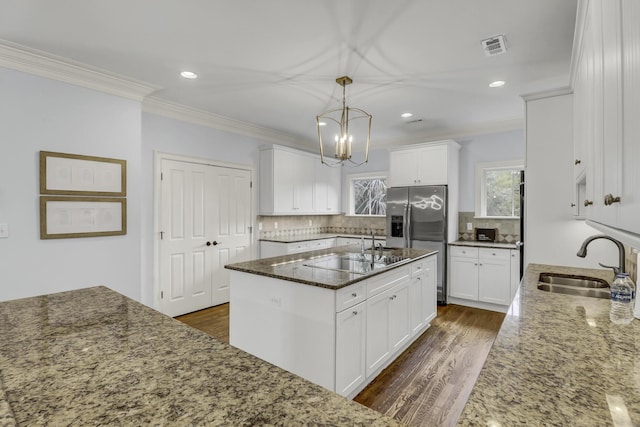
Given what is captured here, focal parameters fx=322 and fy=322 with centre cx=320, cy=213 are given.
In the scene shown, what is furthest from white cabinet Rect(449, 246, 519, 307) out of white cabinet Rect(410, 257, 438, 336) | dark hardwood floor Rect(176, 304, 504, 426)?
white cabinet Rect(410, 257, 438, 336)

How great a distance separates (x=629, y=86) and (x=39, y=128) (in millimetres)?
3614

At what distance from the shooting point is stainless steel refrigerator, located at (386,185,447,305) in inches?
180

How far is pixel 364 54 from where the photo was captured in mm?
2600

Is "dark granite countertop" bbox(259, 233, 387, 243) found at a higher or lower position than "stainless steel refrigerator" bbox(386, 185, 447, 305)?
lower

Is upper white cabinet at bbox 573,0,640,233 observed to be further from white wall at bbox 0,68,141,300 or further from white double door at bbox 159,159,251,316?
white double door at bbox 159,159,251,316

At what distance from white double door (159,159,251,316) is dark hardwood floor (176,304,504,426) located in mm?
388

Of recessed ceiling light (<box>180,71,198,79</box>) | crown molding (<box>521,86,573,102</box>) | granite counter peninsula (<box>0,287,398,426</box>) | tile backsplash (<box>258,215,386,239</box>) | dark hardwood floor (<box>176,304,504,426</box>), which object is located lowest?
dark hardwood floor (<box>176,304,504,426</box>)

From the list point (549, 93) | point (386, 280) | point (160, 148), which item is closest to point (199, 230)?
point (160, 148)

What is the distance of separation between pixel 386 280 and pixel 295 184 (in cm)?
307

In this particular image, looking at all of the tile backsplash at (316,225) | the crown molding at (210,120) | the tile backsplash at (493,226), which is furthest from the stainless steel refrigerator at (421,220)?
the crown molding at (210,120)

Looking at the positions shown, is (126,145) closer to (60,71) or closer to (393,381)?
(60,71)

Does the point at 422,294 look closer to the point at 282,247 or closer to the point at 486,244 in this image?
the point at 486,244

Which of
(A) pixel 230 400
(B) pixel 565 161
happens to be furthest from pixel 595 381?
(B) pixel 565 161

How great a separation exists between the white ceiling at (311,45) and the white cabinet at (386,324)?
6.32 feet
